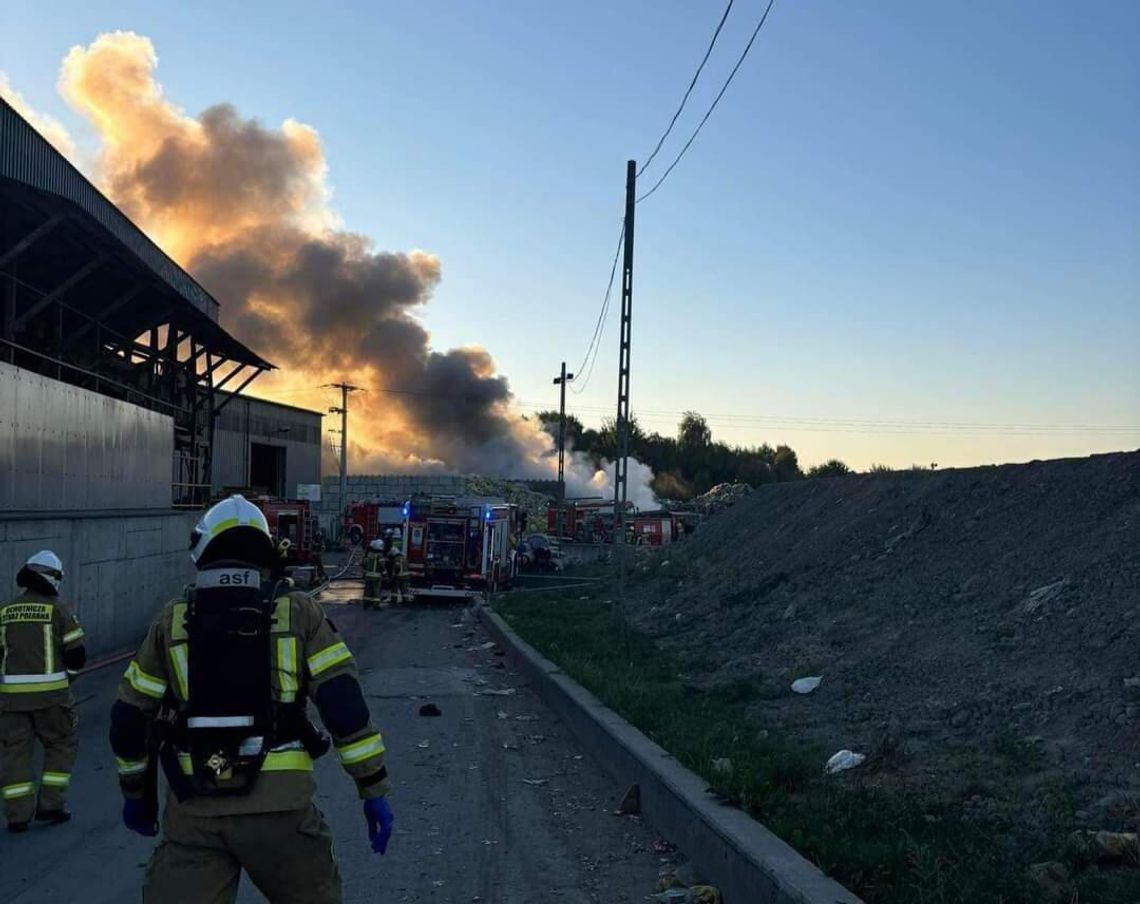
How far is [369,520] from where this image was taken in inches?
1742

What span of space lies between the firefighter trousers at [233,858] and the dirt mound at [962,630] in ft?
12.1

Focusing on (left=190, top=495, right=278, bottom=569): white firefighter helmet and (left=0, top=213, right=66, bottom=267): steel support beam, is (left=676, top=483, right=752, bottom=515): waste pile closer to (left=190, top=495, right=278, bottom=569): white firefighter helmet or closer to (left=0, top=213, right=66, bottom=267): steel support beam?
(left=0, top=213, right=66, bottom=267): steel support beam

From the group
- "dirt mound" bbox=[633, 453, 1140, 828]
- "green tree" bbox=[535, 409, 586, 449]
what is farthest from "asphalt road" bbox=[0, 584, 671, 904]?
"green tree" bbox=[535, 409, 586, 449]

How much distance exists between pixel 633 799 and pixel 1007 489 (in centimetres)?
761

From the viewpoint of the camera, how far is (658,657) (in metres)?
13.4

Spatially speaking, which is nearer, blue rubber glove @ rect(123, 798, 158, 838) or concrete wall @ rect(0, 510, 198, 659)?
blue rubber glove @ rect(123, 798, 158, 838)

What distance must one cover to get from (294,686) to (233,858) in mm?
517

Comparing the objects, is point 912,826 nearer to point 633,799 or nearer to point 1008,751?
point 1008,751

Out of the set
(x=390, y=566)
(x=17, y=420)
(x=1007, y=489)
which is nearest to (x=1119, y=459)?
(x=1007, y=489)

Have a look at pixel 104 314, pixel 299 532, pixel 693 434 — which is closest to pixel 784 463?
pixel 693 434

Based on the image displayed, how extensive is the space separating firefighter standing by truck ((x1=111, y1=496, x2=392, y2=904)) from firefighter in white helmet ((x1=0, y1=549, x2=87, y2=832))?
3612mm

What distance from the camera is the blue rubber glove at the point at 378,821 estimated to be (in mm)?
3338

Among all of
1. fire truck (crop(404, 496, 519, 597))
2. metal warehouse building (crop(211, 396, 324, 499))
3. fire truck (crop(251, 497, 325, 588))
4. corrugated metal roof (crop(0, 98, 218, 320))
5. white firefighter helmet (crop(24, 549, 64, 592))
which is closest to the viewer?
white firefighter helmet (crop(24, 549, 64, 592))

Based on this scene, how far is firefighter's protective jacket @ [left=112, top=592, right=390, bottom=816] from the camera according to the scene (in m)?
3.30
